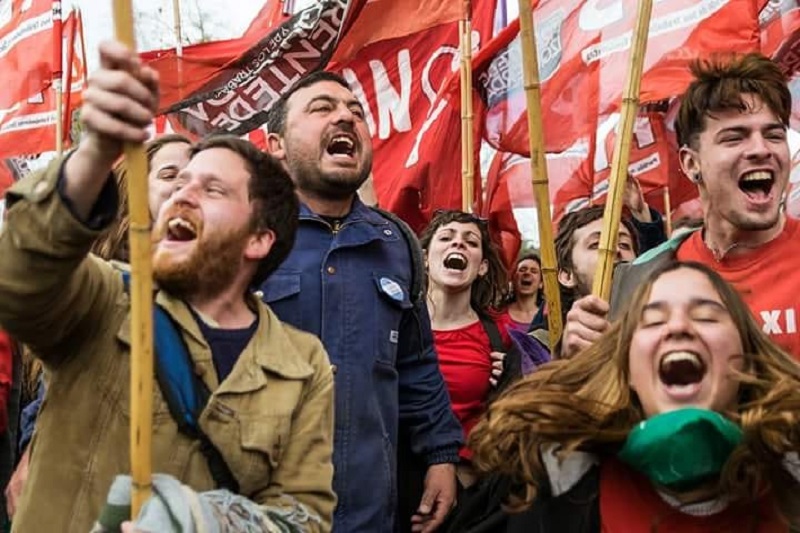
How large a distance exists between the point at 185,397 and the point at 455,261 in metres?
2.93

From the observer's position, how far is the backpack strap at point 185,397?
7.94 ft

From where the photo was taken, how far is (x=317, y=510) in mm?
2527

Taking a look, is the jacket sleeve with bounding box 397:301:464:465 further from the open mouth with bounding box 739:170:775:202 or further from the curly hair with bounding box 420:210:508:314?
the curly hair with bounding box 420:210:508:314

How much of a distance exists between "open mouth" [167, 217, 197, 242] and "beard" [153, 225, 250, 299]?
2cm

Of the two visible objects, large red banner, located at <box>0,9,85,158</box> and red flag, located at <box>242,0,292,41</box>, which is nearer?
red flag, located at <box>242,0,292,41</box>

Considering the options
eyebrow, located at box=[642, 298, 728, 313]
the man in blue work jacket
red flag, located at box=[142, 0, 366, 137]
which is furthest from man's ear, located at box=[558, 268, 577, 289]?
red flag, located at box=[142, 0, 366, 137]

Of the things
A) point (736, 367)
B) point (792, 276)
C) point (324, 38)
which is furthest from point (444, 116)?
point (736, 367)

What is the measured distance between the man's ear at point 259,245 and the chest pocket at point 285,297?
0.85m

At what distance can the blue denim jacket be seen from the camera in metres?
3.65

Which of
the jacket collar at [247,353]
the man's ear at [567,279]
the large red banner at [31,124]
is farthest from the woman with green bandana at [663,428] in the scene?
the large red banner at [31,124]

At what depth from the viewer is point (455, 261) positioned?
5281 mm

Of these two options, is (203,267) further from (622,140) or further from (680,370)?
(622,140)

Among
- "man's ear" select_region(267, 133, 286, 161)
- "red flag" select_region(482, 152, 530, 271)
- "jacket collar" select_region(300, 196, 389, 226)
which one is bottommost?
"jacket collar" select_region(300, 196, 389, 226)

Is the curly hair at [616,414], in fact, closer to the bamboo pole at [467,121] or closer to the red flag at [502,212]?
the bamboo pole at [467,121]
